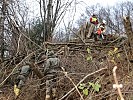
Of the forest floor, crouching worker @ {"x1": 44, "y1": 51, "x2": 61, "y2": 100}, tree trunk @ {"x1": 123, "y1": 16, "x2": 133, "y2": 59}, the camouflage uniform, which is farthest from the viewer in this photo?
the camouflage uniform

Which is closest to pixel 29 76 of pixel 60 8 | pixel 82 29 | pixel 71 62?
pixel 71 62

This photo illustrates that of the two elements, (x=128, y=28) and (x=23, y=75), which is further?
(x=23, y=75)

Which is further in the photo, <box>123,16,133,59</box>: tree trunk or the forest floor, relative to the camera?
<box>123,16,133,59</box>: tree trunk

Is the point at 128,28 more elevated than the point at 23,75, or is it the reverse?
the point at 128,28

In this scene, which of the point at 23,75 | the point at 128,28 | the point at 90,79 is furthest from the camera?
the point at 23,75

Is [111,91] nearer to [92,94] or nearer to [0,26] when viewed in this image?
[92,94]

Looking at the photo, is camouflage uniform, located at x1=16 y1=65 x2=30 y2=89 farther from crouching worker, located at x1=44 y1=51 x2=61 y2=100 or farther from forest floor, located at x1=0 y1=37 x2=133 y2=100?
crouching worker, located at x1=44 y1=51 x2=61 y2=100

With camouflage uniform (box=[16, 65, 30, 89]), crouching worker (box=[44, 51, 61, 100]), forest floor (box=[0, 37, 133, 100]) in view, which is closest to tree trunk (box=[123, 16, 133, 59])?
forest floor (box=[0, 37, 133, 100])

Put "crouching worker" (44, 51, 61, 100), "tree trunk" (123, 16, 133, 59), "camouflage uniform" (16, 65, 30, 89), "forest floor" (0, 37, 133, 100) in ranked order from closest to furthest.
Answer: "forest floor" (0, 37, 133, 100)
"tree trunk" (123, 16, 133, 59)
"crouching worker" (44, 51, 61, 100)
"camouflage uniform" (16, 65, 30, 89)

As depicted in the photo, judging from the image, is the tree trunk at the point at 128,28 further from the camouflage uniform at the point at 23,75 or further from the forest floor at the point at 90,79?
the camouflage uniform at the point at 23,75

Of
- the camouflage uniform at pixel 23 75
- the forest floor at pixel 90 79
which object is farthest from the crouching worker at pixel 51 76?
the camouflage uniform at pixel 23 75

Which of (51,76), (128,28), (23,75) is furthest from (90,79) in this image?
(23,75)

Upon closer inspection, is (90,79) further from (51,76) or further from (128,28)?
(128,28)

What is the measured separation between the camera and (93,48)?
8.82 m
